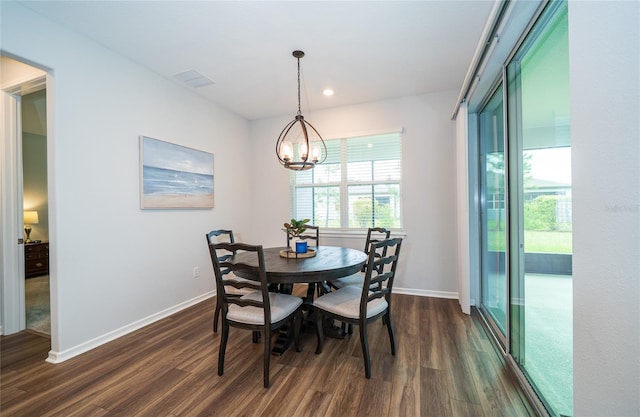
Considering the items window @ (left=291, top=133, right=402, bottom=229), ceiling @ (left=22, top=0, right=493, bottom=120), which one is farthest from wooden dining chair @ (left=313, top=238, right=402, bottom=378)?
ceiling @ (left=22, top=0, right=493, bottom=120)

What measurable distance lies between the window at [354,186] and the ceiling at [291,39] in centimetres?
84

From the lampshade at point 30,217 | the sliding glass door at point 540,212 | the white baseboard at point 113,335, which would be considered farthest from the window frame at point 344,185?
the lampshade at point 30,217

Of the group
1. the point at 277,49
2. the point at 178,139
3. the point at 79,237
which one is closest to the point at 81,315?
the point at 79,237

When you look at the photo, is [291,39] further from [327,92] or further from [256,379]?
[256,379]

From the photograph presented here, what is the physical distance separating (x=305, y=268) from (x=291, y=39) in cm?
205

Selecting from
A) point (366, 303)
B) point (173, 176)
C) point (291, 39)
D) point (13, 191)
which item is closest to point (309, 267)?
point (366, 303)

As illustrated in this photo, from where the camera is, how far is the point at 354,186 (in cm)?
396

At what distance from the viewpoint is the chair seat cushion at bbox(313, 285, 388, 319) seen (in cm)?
198

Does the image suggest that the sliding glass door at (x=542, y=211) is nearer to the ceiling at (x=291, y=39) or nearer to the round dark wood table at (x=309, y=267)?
the ceiling at (x=291, y=39)

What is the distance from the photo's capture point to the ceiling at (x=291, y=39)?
203 centimetres

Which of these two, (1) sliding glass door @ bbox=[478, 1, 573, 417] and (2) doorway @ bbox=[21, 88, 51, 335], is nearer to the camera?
(1) sliding glass door @ bbox=[478, 1, 573, 417]

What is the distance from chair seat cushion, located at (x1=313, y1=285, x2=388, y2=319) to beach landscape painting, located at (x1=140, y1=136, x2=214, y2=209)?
2.17 meters

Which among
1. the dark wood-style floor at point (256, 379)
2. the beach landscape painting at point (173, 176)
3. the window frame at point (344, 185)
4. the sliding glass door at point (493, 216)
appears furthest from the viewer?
the window frame at point (344, 185)

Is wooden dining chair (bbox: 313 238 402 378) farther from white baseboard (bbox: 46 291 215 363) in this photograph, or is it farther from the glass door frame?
white baseboard (bbox: 46 291 215 363)
